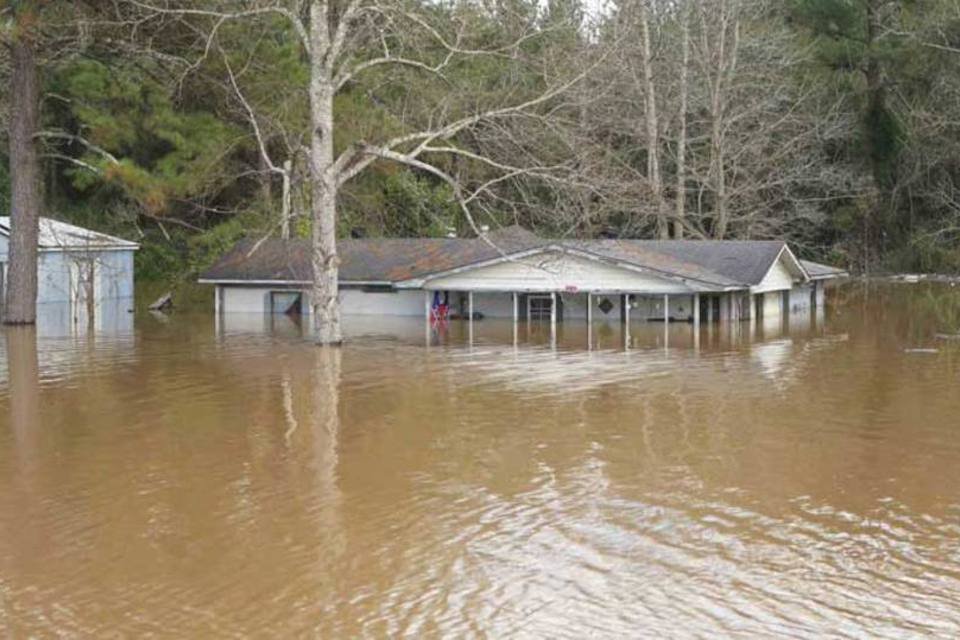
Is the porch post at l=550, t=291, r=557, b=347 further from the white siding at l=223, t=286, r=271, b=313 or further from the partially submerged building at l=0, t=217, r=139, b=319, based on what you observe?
the partially submerged building at l=0, t=217, r=139, b=319

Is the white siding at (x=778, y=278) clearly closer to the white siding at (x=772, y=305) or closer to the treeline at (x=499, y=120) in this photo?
the white siding at (x=772, y=305)

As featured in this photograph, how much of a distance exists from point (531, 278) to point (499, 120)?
20.1 ft

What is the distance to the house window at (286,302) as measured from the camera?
43156mm

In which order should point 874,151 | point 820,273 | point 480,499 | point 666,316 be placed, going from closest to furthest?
point 480,499, point 666,316, point 820,273, point 874,151

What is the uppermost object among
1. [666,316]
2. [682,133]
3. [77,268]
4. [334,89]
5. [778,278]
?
[682,133]

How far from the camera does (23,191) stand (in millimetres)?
34969

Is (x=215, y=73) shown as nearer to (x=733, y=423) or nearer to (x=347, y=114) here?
(x=347, y=114)

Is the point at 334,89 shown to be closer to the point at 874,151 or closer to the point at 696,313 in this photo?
the point at 696,313

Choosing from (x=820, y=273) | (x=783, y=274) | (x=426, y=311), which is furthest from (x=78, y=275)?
(x=820, y=273)

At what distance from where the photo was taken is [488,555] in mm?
12258

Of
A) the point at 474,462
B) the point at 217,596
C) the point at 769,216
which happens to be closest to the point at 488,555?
the point at 217,596

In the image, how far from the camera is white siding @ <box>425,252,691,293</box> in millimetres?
37594

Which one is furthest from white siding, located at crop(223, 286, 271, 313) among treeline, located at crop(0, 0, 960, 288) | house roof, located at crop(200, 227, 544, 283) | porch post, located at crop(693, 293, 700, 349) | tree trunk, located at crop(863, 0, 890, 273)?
tree trunk, located at crop(863, 0, 890, 273)

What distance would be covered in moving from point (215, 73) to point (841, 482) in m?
23.2
